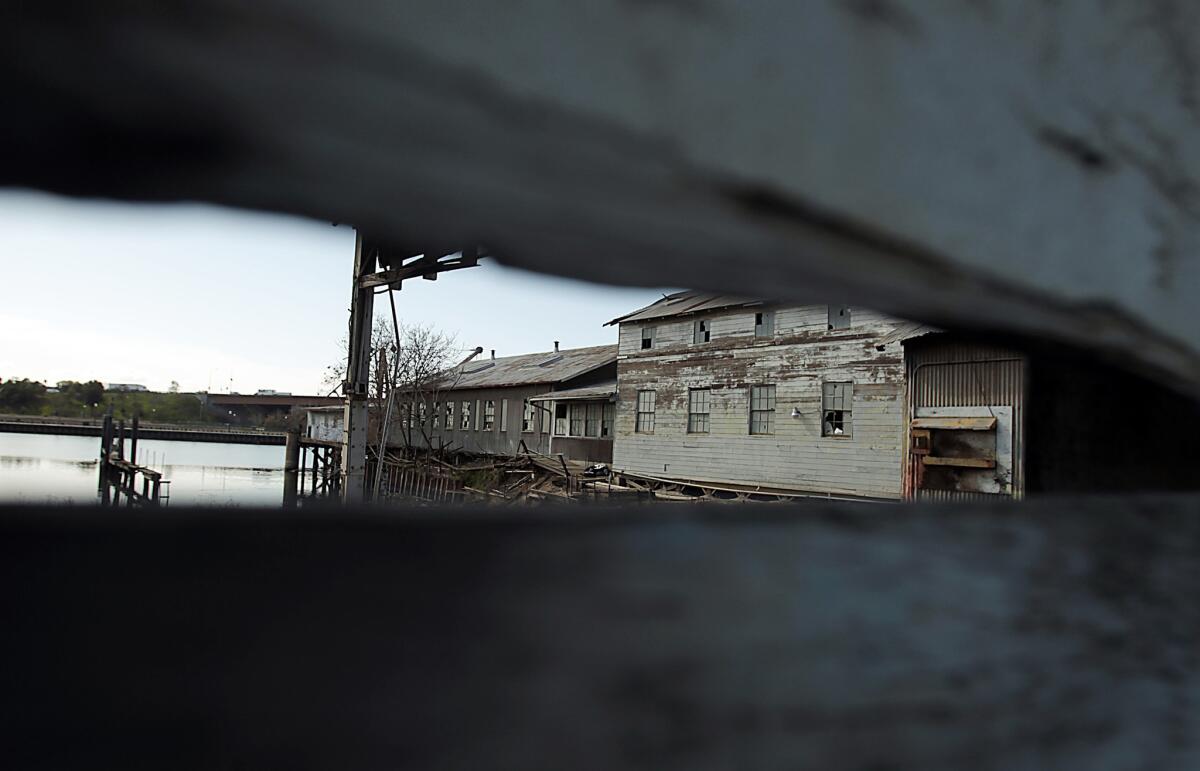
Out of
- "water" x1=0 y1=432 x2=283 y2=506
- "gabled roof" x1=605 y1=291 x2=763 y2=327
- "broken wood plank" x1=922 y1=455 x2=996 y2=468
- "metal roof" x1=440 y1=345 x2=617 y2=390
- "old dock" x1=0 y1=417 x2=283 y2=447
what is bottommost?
"water" x1=0 y1=432 x2=283 y2=506

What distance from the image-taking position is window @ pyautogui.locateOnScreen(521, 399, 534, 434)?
71.9 feet

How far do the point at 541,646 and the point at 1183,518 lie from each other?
46 centimetres

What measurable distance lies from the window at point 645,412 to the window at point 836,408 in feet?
14.5

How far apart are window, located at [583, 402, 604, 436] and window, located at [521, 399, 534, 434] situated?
2480mm

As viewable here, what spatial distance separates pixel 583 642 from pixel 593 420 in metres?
19.5

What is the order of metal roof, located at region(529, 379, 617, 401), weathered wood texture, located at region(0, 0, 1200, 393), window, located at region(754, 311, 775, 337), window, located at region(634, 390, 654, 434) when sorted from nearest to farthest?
weathered wood texture, located at region(0, 0, 1200, 393)
window, located at region(754, 311, 775, 337)
window, located at region(634, 390, 654, 434)
metal roof, located at region(529, 379, 617, 401)

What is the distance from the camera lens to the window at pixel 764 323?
15.4m

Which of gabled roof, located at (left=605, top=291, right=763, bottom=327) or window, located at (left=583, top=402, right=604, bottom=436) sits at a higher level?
gabled roof, located at (left=605, top=291, right=763, bottom=327)

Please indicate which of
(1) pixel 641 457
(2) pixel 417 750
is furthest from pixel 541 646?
(1) pixel 641 457

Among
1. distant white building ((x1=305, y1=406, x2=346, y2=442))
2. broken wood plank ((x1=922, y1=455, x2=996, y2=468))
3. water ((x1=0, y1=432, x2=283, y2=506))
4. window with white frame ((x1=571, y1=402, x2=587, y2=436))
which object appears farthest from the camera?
distant white building ((x1=305, y1=406, x2=346, y2=442))

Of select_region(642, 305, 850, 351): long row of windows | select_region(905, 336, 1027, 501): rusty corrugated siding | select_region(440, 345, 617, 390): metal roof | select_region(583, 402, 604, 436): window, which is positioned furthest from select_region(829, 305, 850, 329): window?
select_region(440, 345, 617, 390): metal roof

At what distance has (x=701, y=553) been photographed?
0.32 metres

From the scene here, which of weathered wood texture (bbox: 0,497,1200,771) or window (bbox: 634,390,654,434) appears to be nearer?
weathered wood texture (bbox: 0,497,1200,771)

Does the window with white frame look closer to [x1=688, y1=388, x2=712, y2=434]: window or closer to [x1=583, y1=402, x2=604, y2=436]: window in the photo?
[x1=583, y1=402, x2=604, y2=436]: window
